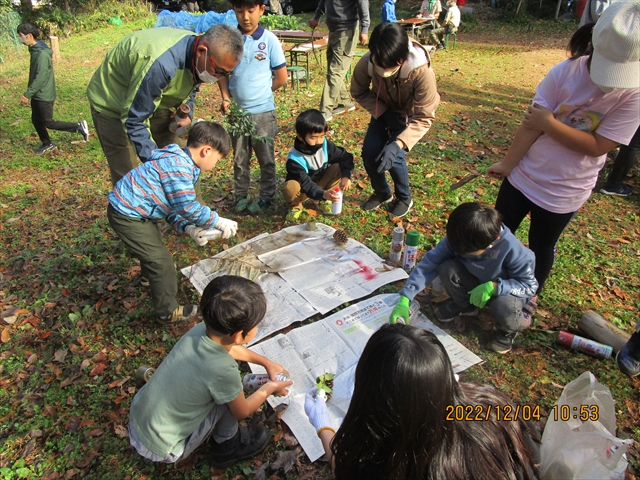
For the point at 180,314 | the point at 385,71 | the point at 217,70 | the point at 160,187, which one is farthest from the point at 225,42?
the point at 180,314

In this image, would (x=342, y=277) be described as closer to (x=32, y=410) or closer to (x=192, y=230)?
(x=192, y=230)

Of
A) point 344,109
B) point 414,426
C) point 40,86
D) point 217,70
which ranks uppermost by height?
point 217,70

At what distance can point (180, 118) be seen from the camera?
3.63 m

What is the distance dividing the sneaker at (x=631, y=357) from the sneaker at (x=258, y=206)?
3.33 metres

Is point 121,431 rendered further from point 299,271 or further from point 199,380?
point 299,271

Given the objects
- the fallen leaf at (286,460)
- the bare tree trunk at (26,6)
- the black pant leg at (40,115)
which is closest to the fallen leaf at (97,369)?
the fallen leaf at (286,460)

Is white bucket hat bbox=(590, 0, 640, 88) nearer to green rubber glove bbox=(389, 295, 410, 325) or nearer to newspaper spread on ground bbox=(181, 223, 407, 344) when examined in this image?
green rubber glove bbox=(389, 295, 410, 325)

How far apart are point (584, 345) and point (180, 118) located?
3646mm

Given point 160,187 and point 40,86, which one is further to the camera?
point 40,86


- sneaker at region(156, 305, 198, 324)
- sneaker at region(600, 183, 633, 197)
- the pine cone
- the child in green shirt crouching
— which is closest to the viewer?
the child in green shirt crouching

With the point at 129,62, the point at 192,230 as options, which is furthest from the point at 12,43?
the point at 192,230

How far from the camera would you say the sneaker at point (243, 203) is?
4.38 metres

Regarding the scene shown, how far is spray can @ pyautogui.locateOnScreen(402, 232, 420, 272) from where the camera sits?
3438 millimetres

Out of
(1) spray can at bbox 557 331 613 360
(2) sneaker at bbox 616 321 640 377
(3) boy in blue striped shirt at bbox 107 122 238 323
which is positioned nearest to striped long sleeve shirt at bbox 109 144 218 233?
(3) boy in blue striped shirt at bbox 107 122 238 323
